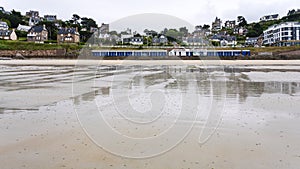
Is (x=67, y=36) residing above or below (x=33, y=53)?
above

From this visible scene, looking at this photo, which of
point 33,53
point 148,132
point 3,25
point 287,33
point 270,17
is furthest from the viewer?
point 270,17

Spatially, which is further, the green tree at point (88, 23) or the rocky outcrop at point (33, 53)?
the green tree at point (88, 23)

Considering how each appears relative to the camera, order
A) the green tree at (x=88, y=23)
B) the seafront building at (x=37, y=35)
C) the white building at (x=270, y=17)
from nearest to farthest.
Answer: the seafront building at (x=37, y=35)
the green tree at (x=88, y=23)
the white building at (x=270, y=17)

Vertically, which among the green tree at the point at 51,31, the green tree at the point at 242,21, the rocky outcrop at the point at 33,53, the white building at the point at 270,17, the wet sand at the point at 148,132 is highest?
the white building at the point at 270,17

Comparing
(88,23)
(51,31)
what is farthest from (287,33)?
(51,31)

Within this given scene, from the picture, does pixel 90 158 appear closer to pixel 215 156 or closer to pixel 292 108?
pixel 215 156

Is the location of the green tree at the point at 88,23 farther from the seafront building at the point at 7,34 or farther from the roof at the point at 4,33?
the roof at the point at 4,33

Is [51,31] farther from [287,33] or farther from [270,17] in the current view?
[270,17]

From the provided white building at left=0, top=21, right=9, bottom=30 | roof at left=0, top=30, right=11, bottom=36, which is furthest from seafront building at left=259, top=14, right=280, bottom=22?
roof at left=0, top=30, right=11, bottom=36

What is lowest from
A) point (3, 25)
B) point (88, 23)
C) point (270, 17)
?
point (3, 25)

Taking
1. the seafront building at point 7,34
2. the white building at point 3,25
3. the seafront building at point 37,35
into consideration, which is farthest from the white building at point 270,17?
the white building at point 3,25

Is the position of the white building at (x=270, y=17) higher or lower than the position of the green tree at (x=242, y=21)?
higher

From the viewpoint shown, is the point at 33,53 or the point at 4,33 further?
the point at 4,33

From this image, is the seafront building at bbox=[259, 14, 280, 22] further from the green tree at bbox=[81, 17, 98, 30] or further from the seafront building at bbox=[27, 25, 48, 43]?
the seafront building at bbox=[27, 25, 48, 43]
